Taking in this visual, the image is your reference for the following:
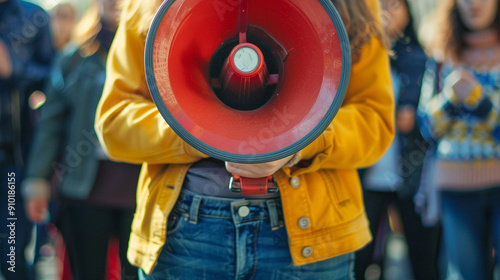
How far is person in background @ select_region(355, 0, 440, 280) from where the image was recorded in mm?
3516

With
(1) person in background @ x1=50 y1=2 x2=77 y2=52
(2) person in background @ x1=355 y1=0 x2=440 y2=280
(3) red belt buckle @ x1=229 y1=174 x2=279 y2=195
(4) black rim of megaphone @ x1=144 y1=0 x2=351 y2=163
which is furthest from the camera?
(1) person in background @ x1=50 y1=2 x2=77 y2=52

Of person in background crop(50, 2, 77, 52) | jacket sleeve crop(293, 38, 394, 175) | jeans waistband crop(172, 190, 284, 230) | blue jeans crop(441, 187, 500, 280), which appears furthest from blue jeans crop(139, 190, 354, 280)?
person in background crop(50, 2, 77, 52)

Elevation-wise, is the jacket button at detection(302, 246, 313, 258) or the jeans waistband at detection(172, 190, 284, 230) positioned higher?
the jeans waistband at detection(172, 190, 284, 230)

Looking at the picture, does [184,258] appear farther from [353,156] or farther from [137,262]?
[353,156]

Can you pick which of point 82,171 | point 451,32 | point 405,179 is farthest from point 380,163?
point 82,171

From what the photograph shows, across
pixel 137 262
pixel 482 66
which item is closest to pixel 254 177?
pixel 137 262

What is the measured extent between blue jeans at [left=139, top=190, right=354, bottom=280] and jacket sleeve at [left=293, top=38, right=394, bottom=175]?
0.69 feet

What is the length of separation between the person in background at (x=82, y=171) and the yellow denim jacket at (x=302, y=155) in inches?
63.3

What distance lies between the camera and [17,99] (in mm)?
3410

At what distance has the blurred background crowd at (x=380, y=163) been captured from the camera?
9.85ft

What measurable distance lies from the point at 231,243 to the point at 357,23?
26.1 inches

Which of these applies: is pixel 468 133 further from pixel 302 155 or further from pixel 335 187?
pixel 302 155

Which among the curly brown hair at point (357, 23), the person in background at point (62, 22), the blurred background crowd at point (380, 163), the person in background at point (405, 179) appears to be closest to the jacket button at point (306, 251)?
the curly brown hair at point (357, 23)

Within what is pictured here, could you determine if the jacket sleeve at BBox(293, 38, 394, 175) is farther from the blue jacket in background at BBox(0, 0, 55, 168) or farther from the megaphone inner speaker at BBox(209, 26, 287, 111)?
the blue jacket in background at BBox(0, 0, 55, 168)
